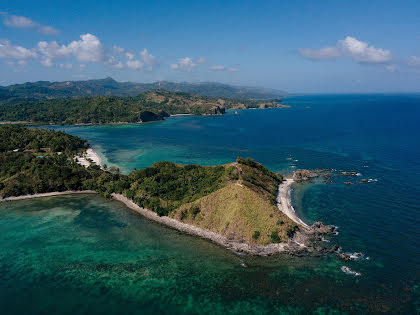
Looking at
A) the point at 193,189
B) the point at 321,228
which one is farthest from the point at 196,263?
the point at 321,228

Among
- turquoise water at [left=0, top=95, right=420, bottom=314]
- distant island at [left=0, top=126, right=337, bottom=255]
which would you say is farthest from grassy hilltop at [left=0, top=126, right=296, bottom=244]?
turquoise water at [left=0, top=95, right=420, bottom=314]

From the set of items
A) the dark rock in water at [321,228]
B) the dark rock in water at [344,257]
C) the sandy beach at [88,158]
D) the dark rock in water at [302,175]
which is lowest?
the dark rock in water at [344,257]

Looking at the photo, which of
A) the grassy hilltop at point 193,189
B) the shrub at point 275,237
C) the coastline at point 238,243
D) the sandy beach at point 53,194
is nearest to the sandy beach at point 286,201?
the grassy hilltop at point 193,189

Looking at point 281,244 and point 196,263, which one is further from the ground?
point 281,244

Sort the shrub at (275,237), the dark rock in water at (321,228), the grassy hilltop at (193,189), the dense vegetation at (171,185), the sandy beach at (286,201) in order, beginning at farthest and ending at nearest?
the dense vegetation at (171,185) < the sandy beach at (286,201) < the dark rock in water at (321,228) < the grassy hilltop at (193,189) < the shrub at (275,237)

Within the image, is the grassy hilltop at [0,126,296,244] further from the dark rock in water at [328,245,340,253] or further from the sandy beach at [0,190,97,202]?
the dark rock in water at [328,245,340,253]

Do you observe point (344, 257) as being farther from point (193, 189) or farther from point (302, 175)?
point (302, 175)

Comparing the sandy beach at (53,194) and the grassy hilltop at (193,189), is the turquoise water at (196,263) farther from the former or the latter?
the grassy hilltop at (193,189)
